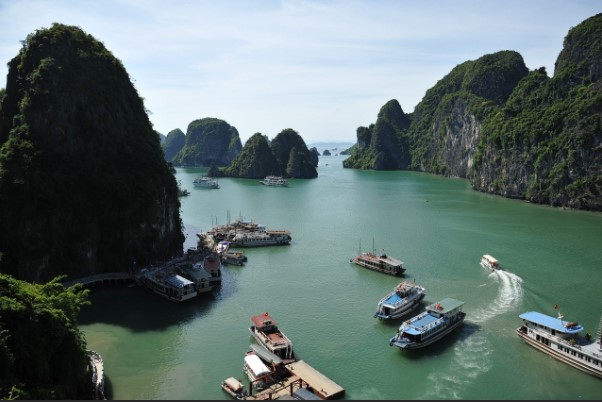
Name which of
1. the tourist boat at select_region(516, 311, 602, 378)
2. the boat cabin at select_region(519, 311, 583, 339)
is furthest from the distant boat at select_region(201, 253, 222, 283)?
the boat cabin at select_region(519, 311, 583, 339)

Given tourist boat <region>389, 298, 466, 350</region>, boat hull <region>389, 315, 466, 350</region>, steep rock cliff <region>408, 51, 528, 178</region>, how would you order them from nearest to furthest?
1. boat hull <region>389, 315, 466, 350</region>
2. tourist boat <region>389, 298, 466, 350</region>
3. steep rock cliff <region>408, 51, 528, 178</region>

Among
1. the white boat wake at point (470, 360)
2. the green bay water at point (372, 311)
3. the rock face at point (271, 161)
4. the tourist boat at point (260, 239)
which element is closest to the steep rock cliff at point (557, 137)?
the green bay water at point (372, 311)

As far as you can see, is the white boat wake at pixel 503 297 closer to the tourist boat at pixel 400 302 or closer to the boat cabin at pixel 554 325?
the boat cabin at pixel 554 325

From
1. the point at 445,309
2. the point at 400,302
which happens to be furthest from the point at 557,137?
the point at 445,309

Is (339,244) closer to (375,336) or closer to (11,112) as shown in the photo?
(375,336)

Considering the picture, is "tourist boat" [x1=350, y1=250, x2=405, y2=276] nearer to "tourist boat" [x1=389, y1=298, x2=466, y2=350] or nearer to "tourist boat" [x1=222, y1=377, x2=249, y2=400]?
"tourist boat" [x1=389, y1=298, x2=466, y2=350]
